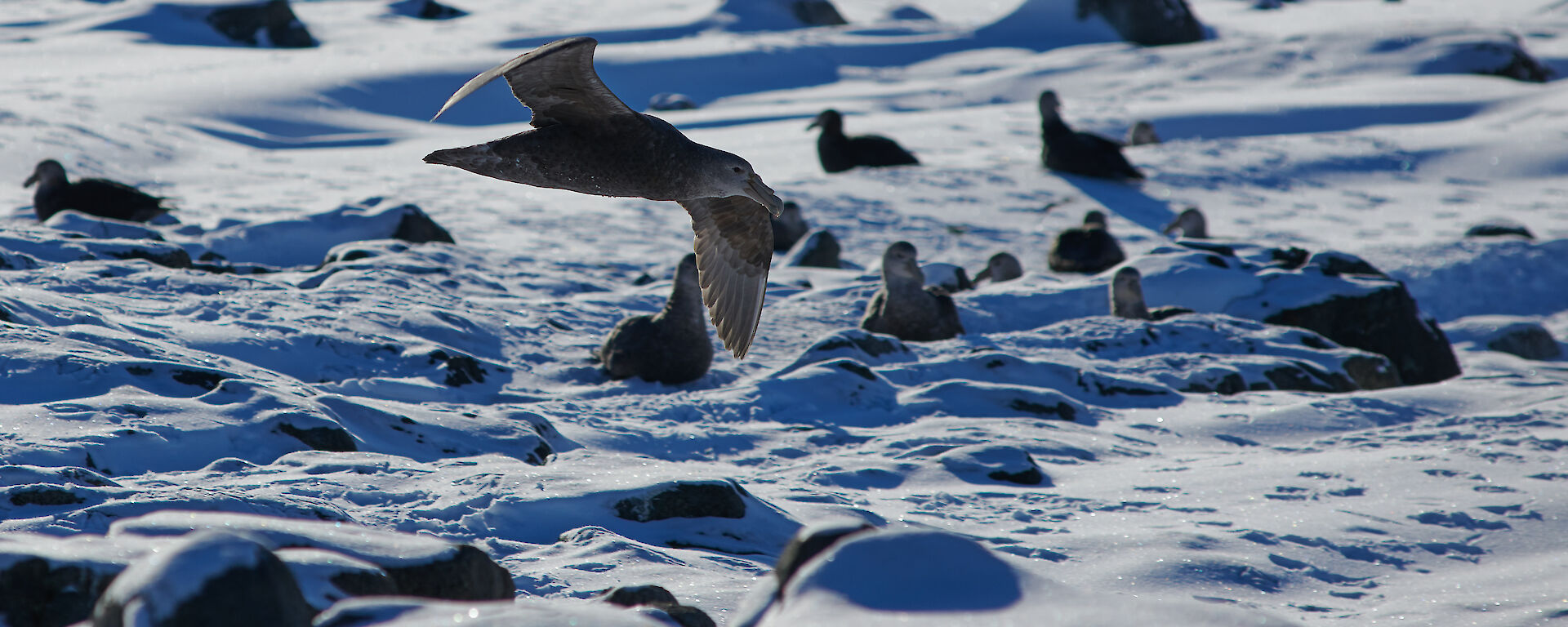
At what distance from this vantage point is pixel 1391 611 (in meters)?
4.54

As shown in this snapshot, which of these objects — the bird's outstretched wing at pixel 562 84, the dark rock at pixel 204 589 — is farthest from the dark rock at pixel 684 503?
the dark rock at pixel 204 589

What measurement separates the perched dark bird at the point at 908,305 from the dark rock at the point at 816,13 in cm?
2412

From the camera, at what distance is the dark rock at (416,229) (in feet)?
36.7

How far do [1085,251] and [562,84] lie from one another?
786 centimetres

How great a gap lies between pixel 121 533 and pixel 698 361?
4.89 meters

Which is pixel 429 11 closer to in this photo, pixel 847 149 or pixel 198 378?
pixel 847 149

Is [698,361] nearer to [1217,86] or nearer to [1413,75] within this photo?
[1217,86]

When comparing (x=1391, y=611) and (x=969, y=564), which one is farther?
(x=1391, y=611)

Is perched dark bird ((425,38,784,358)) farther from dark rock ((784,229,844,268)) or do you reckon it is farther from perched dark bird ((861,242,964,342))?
dark rock ((784,229,844,268))

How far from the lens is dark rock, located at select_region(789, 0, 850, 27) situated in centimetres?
3253

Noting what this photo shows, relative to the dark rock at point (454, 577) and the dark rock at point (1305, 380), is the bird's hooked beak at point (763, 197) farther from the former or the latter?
the dark rock at point (1305, 380)

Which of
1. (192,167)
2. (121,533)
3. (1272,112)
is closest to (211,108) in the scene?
(192,167)

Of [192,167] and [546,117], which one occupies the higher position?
[546,117]

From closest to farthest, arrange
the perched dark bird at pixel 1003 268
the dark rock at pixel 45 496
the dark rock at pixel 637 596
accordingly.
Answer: the dark rock at pixel 637 596 < the dark rock at pixel 45 496 < the perched dark bird at pixel 1003 268
